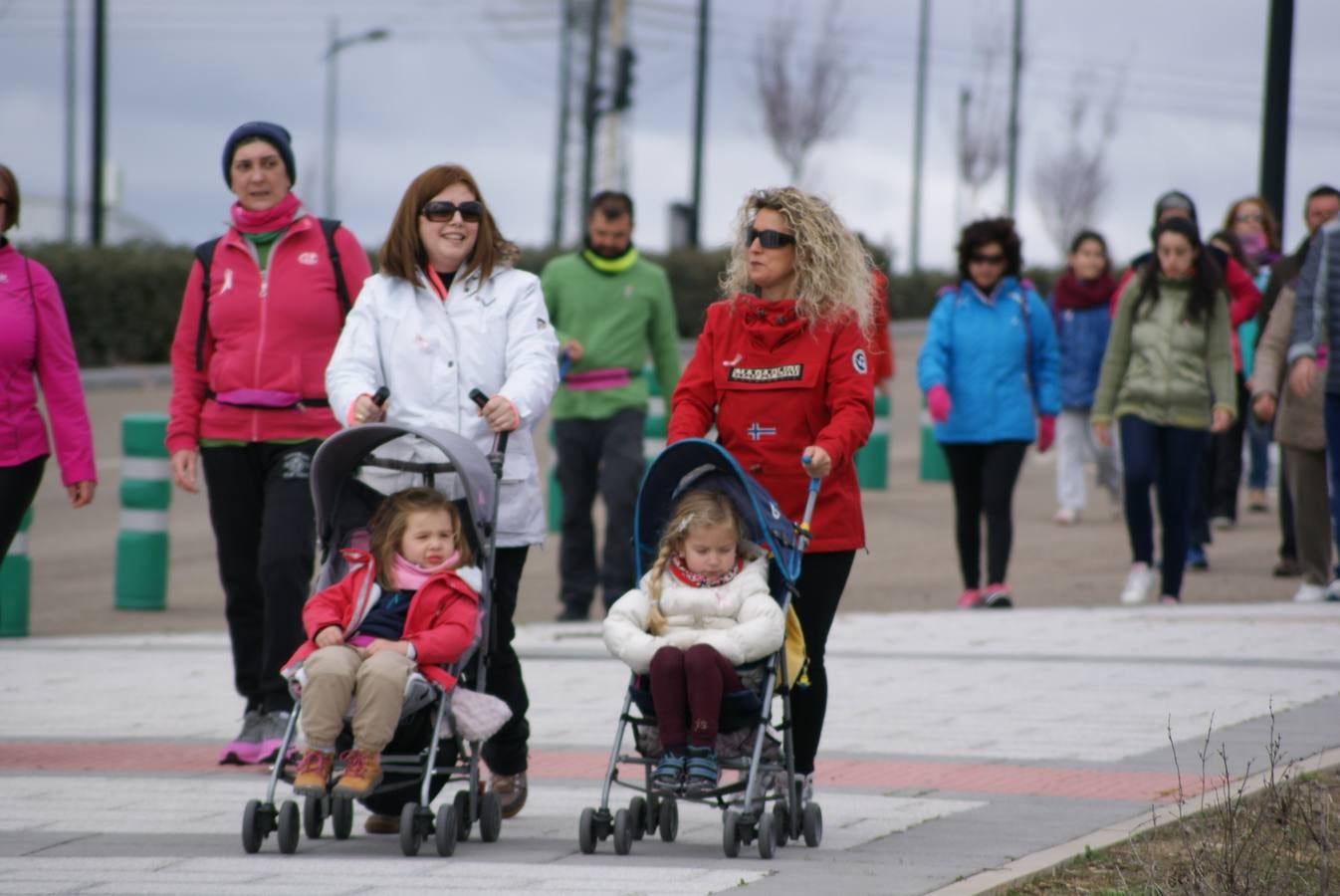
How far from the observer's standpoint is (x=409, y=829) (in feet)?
19.5

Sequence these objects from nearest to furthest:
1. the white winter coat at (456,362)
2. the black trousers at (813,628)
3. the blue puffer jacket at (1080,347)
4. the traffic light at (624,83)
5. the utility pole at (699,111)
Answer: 1. the black trousers at (813,628)
2. the white winter coat at (456,362)
3. the blue puffer jacket at (1080,347)
4. the traffic light at (624,83)
5. the utility pole at (699,111)

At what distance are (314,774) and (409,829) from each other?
30 cm

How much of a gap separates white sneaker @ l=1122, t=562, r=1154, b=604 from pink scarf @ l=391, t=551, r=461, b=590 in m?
6.79

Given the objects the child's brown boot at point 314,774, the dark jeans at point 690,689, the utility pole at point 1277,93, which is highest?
the utility pole at point 1277,93

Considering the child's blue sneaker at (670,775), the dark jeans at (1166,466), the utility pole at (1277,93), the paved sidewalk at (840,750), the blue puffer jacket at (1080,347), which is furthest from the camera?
the blue puffer jacket at (1080,347)

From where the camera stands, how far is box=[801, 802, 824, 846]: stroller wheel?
611 cm

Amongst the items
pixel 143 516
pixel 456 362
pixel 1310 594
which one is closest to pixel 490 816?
pixel 456 362

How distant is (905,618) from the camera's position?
38.7 ft

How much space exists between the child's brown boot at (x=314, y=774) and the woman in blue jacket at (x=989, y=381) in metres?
6.42

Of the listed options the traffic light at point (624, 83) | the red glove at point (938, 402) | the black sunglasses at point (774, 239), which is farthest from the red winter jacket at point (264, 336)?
the traffic light at point (624, 83)

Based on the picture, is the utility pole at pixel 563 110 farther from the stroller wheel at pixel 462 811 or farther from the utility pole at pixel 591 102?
the stroller wheel at pixel 462 811

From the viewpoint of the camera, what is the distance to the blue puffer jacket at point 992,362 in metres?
11.9

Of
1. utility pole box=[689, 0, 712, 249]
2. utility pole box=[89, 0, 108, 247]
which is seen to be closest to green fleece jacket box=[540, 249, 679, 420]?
utility pole box=[89, 0, 108, 247]

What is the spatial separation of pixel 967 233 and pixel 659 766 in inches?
266
